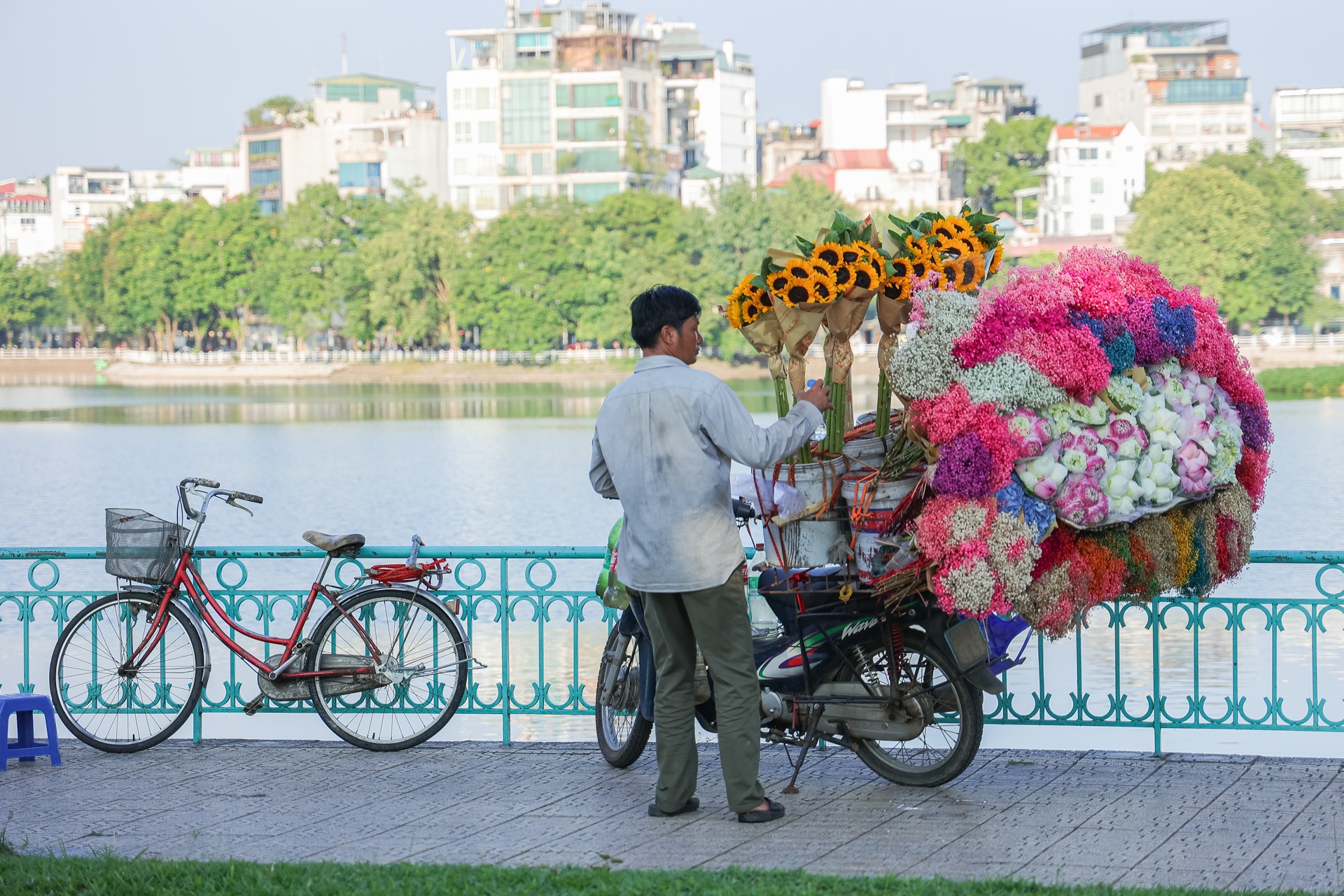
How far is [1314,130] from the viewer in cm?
11738

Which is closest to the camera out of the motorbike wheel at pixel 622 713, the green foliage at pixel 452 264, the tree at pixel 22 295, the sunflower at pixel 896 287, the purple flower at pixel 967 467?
the purple flower at pixel 967 467

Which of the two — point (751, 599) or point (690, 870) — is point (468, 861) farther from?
point (751, 599)

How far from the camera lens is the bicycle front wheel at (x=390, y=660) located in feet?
22.1

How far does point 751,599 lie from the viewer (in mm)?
6055

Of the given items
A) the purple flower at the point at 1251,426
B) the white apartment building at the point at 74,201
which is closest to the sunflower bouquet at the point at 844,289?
the purple flower at the point at 1251,426

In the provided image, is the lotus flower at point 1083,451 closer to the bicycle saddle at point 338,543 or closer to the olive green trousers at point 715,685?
the olive green trousers at point 715,685

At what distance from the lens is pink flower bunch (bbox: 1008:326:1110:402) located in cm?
537

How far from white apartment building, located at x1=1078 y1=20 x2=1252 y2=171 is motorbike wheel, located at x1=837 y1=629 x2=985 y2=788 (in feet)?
349

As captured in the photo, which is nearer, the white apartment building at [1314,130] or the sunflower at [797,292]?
the sunflower at [797,292]

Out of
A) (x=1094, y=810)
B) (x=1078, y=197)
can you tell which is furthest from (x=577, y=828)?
(x=1078, y=197)

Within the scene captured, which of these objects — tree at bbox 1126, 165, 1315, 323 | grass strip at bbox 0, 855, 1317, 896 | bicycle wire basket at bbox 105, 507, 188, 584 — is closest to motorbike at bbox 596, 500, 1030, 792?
grass strip at bbox 0, 855, 1317, 896

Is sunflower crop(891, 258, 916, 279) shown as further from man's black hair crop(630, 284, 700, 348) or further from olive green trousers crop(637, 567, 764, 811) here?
olive green trousers crop(637, 567, 764, 811)

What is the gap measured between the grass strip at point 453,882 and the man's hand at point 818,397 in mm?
1494

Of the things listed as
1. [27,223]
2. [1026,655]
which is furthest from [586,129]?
[1026,655]
